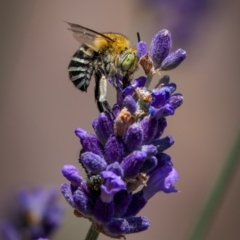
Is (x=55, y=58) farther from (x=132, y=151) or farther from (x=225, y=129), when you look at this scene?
(x=132, y=151)

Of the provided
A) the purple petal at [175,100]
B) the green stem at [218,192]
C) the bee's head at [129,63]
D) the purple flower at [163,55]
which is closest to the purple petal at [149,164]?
the purple petal at [175,100]

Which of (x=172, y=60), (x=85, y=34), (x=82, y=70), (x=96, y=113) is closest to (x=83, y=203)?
(x=172, y=60)

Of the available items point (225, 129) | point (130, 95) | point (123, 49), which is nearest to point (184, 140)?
point (225, 129)

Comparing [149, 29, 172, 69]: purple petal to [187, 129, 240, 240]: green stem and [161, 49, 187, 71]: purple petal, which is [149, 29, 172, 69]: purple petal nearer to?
[161, 49, 187, 71]: purple petal

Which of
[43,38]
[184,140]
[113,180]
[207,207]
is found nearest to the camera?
[113,180]

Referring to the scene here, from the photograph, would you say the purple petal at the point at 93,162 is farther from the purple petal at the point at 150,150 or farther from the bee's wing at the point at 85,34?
the bee's wing at the point at 85,34

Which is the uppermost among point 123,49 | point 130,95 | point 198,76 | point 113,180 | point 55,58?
point 198,76
